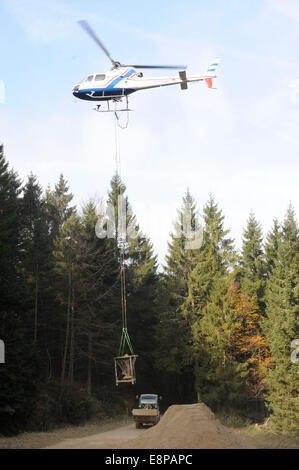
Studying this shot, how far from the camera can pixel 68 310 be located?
34.2 meters

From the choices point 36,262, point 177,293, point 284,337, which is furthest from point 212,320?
point 36,262

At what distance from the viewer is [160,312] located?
42375 mm

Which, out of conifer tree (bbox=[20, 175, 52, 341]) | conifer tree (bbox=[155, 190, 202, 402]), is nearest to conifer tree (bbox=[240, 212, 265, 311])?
conifer tree (bbox=[155, 190, 202, 402])

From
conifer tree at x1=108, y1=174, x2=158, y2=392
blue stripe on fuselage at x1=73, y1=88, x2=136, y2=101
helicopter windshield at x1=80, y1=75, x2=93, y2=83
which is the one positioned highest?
helicopter windshield at x1=80, y1=75, x2=93, y2=83

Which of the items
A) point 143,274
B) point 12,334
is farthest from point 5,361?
point 143,274

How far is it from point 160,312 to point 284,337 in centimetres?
1223

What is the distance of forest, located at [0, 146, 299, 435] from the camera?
33594 mm

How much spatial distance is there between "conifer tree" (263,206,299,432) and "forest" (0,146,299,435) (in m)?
0.08

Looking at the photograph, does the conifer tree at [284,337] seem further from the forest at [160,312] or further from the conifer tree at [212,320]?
the conifer tree at [212,320]

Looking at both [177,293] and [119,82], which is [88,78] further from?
[177,293]

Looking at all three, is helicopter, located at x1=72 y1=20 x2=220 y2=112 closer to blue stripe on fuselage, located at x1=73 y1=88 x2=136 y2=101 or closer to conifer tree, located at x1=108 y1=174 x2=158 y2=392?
blue stripe on fuselage, located at x1=73 y1=88 x2=136 y2=101

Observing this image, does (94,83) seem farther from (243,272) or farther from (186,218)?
(243,272)

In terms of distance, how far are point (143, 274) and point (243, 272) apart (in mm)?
9714

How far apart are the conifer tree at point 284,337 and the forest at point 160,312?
0.27 feet
